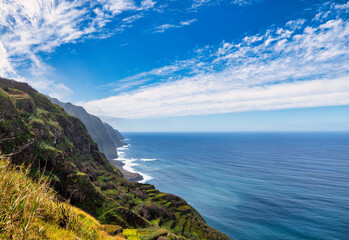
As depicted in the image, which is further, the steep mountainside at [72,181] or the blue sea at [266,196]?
the blue sea at [266,196]

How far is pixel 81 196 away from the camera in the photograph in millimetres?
24719

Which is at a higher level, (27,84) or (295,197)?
(27,84)

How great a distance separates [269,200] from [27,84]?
295 feet

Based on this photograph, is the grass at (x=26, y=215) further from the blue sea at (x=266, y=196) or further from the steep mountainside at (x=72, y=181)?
the blue sea at (x=266, y=196)

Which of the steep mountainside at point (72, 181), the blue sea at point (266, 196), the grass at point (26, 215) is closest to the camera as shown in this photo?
the grass at point (26, 215)

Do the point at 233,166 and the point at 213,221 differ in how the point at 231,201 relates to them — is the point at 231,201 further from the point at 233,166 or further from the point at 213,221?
the point at 233,166

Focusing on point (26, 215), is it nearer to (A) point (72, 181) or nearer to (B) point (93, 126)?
(A) point (72, 181)

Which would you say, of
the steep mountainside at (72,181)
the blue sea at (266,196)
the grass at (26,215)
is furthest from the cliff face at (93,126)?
the grass at (26,215)

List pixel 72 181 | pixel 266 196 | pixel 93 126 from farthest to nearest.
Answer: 1. pixel 93 126
2. pixel 266 196
3. pixel 72 181

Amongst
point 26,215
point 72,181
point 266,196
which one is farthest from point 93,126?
point 26,215

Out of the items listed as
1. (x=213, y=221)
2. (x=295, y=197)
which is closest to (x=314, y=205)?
(x=295, y=197)

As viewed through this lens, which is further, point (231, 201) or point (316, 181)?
point (316, 181)

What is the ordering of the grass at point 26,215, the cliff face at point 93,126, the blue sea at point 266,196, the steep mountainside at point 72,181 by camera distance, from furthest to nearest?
the cliff face at point 93,126
the blue sea at point 266,196
the steep mountainside at point 72,181
the grass at point 26,215

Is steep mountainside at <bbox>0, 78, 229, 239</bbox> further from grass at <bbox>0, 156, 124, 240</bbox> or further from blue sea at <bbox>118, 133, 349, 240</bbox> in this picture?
blue sea at <bbox>118, 133, 349, 240</bbox>
